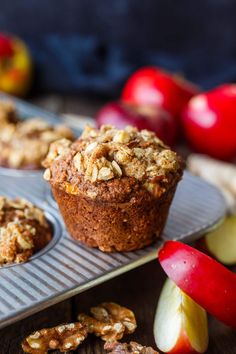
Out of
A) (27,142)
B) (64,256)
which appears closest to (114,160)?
(64,256)

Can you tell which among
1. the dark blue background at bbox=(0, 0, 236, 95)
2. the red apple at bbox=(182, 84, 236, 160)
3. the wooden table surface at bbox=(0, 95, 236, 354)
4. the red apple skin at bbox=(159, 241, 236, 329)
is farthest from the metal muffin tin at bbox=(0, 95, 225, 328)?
the dark blue background at bbox=(0, 0, 236, 95)

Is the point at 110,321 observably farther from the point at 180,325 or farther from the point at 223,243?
the point at 223,243

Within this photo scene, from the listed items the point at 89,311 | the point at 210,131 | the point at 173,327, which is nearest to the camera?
the point at 173,327

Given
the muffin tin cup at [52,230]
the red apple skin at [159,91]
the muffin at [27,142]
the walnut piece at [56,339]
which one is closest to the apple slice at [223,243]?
the muffin tin cup at [52,230]

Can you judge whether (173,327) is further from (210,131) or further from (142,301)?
(210,131)

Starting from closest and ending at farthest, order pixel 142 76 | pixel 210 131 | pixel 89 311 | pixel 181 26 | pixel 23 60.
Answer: pixel 89 311 < pixel 210 131 < pixel 142 76 < pixel 23 60 < pixel 181 26

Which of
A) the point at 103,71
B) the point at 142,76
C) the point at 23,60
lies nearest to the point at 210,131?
the point at 142,76

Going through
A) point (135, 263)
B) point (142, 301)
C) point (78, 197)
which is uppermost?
point (78, 197)
